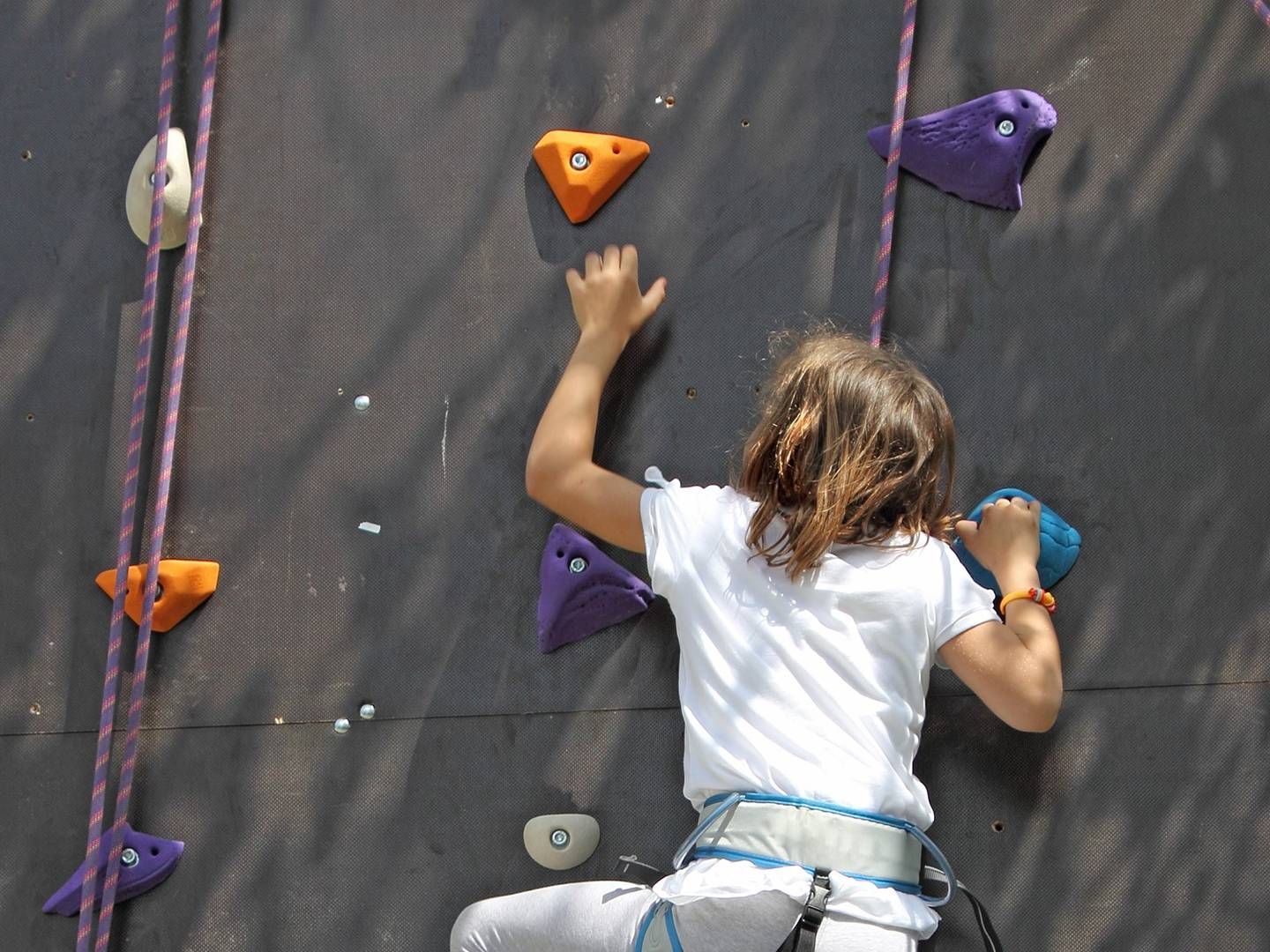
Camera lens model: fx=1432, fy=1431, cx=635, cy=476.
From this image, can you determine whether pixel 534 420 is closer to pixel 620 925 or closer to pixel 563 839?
pixel 563 839

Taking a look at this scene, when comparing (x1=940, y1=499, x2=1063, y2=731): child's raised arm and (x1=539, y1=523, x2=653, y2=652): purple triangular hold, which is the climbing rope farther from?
(x1=940, y1=499, x2=1063, y2=731): child's raised arm

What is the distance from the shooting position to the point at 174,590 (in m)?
2.00

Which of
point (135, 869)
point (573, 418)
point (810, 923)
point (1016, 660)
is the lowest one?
point (135, 869)

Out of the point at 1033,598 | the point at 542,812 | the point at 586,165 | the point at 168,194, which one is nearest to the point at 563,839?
the point at 542,812

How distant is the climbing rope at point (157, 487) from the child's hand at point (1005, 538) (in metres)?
1.11

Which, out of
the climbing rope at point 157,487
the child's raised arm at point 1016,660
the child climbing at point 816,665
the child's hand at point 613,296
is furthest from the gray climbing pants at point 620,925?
the child's hand at point 613,296

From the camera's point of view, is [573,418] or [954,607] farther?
[573,418]

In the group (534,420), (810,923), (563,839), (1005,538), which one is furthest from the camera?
(534,420)

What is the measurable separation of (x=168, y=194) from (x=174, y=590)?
0.57 metres

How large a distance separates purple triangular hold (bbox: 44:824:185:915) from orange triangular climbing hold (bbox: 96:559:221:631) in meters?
0.29

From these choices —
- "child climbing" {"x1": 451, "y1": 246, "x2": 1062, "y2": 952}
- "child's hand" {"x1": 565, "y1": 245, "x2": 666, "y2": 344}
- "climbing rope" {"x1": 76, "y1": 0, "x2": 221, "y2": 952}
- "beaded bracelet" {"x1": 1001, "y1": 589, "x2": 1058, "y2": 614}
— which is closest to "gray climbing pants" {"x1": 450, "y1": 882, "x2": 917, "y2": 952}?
"child climbing" {"x1": 451, "y1": 246, "x2": 1062, "y2": 952}

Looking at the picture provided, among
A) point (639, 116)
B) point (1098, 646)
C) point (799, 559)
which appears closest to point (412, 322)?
point (639, 116)

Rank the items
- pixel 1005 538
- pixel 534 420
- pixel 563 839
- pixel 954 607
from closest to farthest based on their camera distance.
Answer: pixel 954 607 < pixel 1005 538 < pixel 563 839 < pixel 534 420

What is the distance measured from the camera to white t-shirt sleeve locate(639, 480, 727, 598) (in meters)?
1.66
